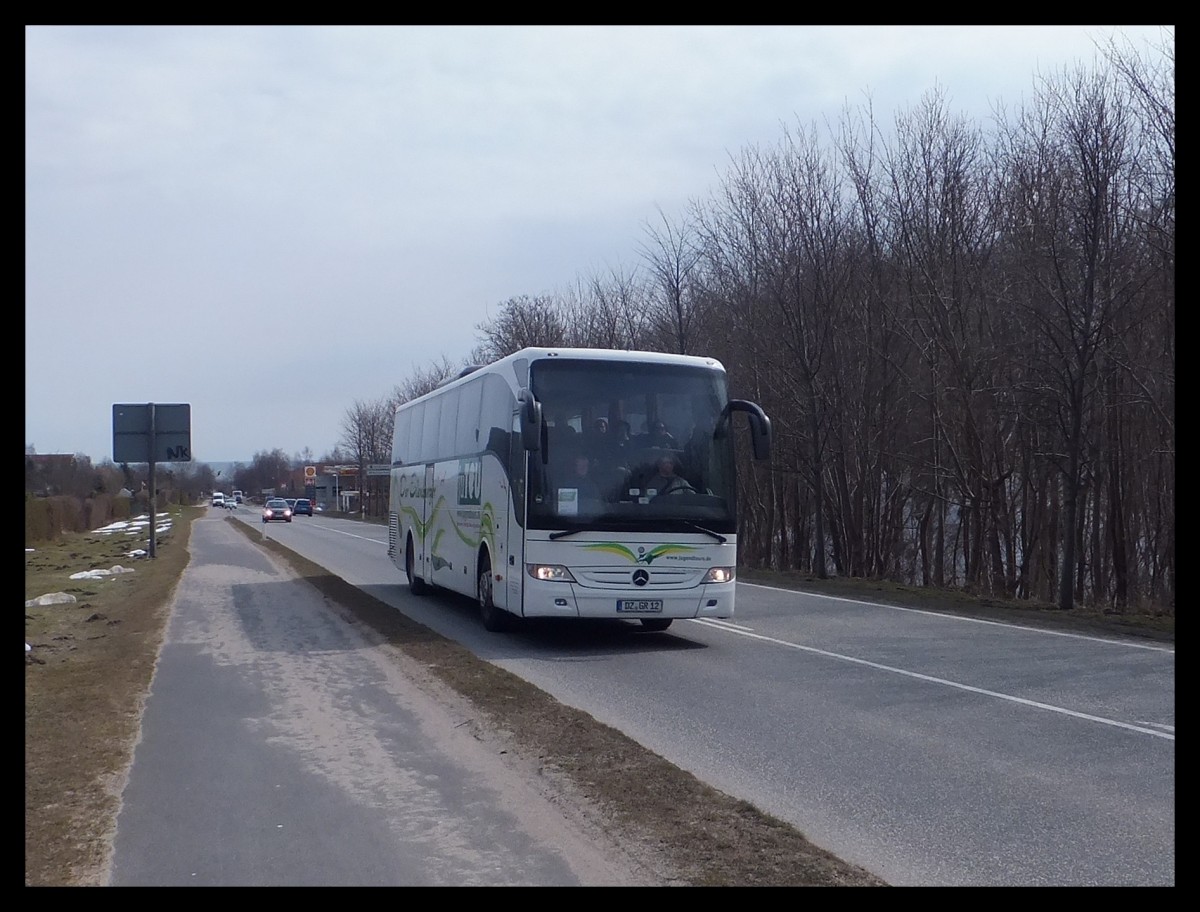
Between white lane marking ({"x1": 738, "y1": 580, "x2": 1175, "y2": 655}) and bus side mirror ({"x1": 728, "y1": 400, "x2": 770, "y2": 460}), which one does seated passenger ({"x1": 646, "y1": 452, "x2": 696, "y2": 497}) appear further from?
white lane marking ({"x1": 738, "y1": 580, "x2": 1175, "y2": 655})

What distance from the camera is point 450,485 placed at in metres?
17.7

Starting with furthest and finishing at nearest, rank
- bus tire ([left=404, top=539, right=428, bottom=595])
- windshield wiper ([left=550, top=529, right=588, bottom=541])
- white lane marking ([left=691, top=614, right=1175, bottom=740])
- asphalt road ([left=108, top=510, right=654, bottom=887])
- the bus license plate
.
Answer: bus tire ([left=404, top=539, right=428, bottom=595]) < the bus license plate < windshield wiper ([left=550, top=529, right=588, bottom=541]) < white lane marking ([left=691, top=614, right=1175, bottom=740]) < asphalt road ([left=108, top=510, right=654, bottom=887])

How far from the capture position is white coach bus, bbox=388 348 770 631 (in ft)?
43.9

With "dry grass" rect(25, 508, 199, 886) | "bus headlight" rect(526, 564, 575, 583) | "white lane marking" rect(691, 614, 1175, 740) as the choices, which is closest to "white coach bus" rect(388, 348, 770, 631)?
"bus headlight" rect(526, 564, 575, 583)

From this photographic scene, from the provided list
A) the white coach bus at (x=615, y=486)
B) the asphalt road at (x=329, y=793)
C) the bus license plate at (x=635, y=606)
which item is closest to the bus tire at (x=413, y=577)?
the white coach bus at (x=615, y=486)

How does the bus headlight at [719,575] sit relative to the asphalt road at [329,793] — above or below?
above

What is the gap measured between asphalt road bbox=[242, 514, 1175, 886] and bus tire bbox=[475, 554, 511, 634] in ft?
1.22

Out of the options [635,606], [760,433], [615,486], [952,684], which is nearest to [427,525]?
[615,486]

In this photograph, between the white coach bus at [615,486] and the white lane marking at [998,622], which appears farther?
the white lane marking at [998,622]

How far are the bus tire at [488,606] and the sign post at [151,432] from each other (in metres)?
14.6

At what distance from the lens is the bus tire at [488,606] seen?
1518 centimetres

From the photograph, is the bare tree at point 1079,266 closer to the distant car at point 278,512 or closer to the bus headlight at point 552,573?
the bus headlight at point 552,573

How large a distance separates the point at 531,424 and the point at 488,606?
3.33 metres
